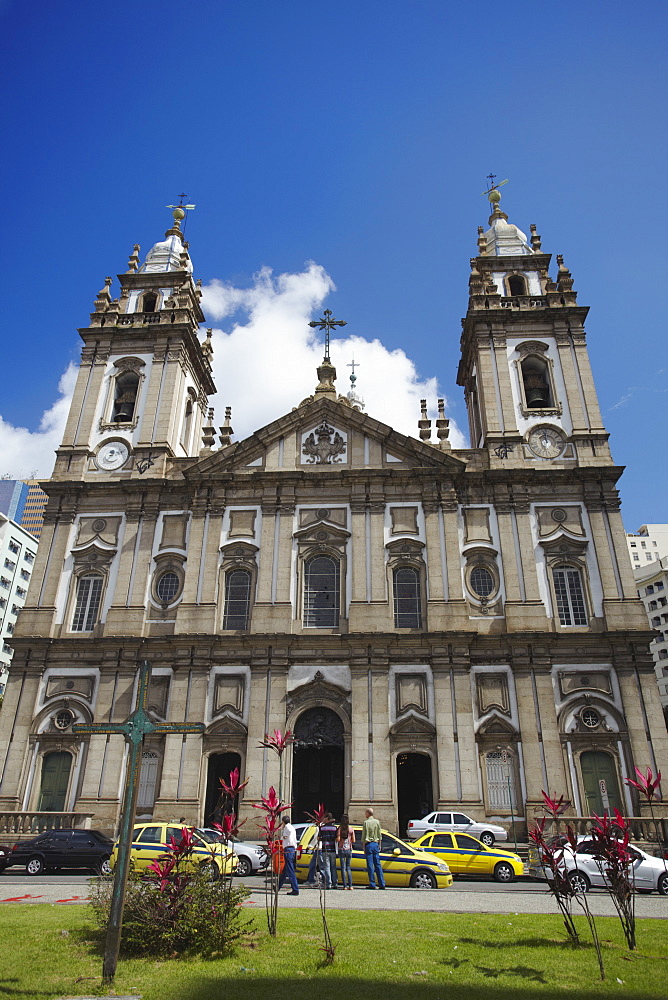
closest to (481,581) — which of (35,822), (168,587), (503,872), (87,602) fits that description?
(503,872)

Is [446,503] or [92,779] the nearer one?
[92,779]

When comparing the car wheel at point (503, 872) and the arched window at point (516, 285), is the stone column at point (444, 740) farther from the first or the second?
the arched window at point (516, 285)

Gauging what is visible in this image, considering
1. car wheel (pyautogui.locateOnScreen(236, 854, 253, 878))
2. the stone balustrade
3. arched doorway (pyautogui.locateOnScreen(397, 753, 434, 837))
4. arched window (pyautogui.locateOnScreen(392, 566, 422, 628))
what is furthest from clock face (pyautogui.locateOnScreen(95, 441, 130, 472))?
car wheel (pyautogui.locateOnScreen(236, 854, 253, 878))

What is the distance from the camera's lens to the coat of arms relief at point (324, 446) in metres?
29.5

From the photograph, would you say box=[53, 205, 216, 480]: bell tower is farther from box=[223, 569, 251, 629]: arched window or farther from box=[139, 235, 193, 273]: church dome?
box=[223, 569, 251, 629]: arched window

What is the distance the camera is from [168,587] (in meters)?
27.7

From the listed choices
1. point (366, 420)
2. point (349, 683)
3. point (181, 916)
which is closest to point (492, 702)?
point (349, 683)

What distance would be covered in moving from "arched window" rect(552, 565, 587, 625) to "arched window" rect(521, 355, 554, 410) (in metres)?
7.68

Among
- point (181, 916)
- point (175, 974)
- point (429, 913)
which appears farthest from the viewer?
point (429, 913)

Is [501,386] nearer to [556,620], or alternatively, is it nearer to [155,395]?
[556,620]

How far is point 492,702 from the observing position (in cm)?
2453

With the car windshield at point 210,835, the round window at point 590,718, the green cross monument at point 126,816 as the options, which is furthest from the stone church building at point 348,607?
the green cross monument at point 126,816

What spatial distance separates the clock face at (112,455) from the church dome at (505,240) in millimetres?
19915

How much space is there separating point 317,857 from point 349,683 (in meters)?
9.09
